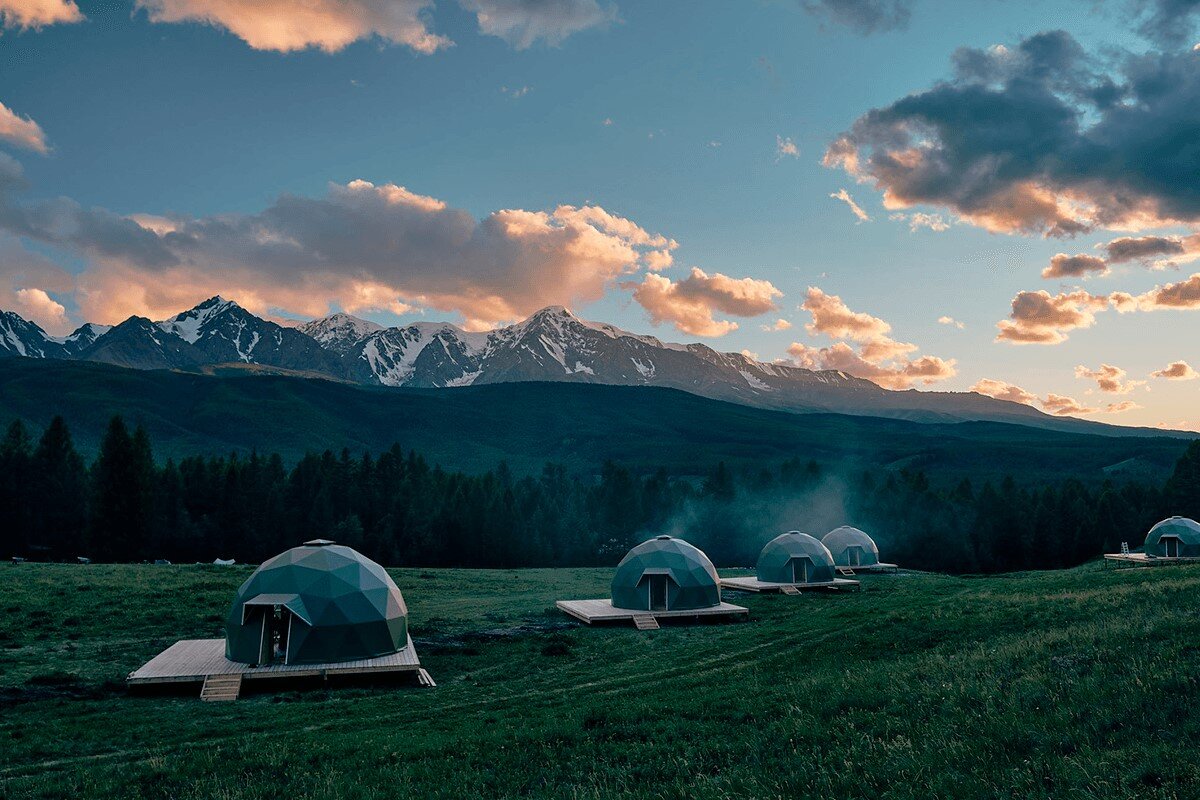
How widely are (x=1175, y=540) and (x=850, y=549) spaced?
958 inches

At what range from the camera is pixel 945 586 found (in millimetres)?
45812

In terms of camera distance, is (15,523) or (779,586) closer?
(779,586)

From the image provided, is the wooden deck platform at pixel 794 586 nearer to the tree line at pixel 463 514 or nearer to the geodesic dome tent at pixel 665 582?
the geodesic dome tent at pixel 665 582

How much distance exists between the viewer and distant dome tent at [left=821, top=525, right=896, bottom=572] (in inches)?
2504

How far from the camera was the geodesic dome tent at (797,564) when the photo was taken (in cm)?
4844

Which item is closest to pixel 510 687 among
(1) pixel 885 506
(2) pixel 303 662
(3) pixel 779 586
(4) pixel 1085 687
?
(2) pixel 303 662

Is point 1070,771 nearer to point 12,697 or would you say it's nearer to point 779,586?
point 12,697

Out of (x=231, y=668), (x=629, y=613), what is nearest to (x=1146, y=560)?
(x=629, y=613)

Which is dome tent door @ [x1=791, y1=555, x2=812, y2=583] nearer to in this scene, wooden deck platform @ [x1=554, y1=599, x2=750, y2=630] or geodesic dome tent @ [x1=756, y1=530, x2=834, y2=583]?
geodesic dome tent @ [x1=756, y1=530, x2=834, y2=583]

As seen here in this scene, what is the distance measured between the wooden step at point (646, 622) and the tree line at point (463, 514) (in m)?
52.6

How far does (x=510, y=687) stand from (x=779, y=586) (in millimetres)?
29995

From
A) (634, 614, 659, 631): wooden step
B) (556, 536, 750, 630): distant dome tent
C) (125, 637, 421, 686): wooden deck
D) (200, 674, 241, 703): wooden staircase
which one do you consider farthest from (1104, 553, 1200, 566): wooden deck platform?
(200, 674, 241, 703): wooden staircase

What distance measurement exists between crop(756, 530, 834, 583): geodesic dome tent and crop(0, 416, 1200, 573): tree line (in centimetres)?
4339

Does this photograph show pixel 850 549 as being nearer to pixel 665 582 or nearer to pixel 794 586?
pixel 794 586
